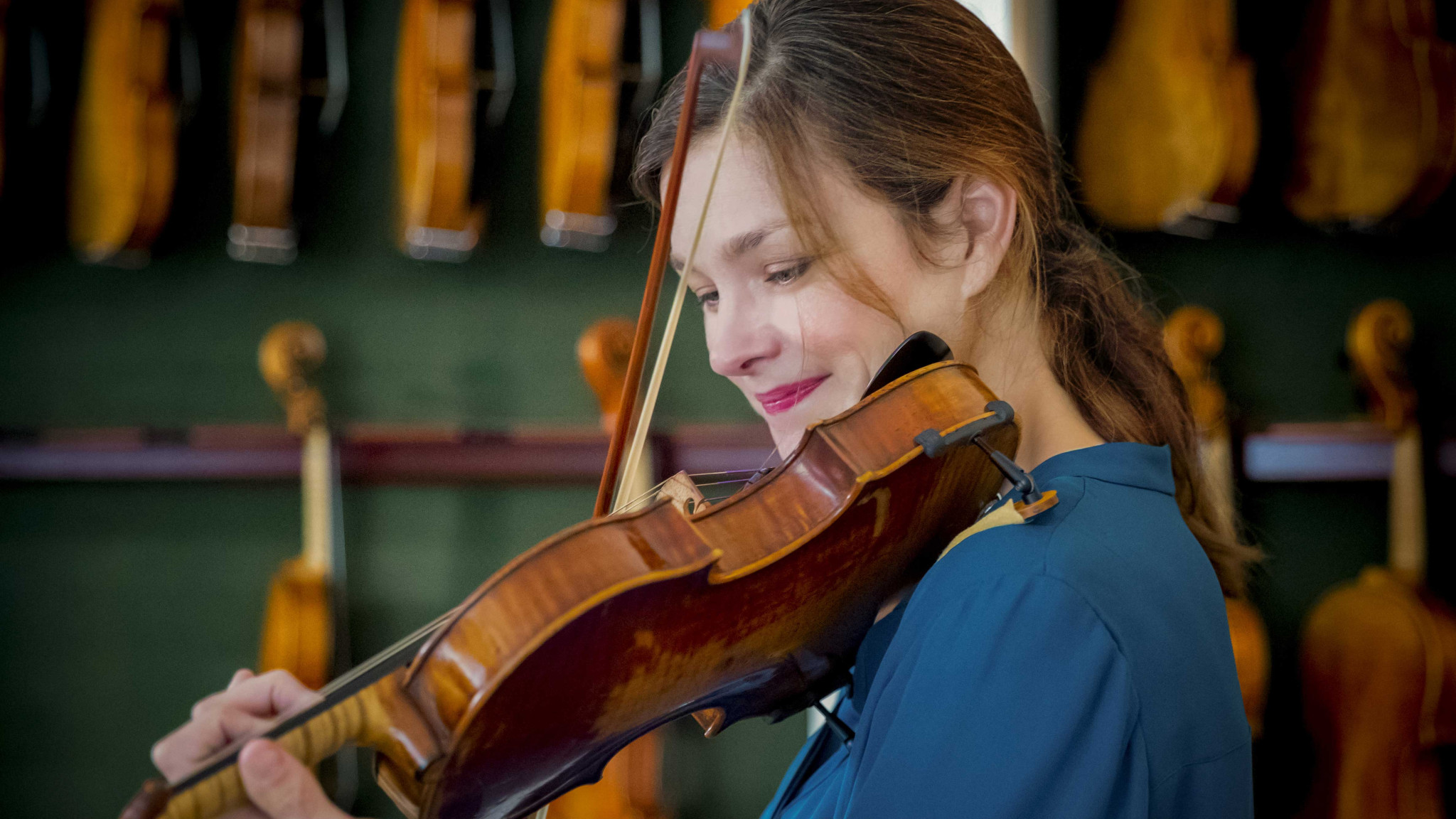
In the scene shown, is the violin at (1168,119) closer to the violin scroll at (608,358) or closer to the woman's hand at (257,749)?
the violin scroll at (608,358)

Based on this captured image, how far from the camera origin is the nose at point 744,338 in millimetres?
930

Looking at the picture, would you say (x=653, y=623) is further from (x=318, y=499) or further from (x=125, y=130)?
(x=125, y=130)

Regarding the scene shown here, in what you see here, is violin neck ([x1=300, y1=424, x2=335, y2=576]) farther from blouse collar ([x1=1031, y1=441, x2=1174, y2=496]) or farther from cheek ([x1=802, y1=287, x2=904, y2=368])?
blouse collar ([x1=1031, y1=441, x2=1174, y2=496])

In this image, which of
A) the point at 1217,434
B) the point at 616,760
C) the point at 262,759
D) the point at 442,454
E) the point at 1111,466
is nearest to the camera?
the point at 262,759

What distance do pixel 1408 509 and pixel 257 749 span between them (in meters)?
2.37

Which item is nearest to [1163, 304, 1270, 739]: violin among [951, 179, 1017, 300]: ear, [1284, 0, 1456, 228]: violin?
[1284, 0, 1456, 228]: violin

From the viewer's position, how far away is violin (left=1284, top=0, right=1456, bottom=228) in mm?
2195

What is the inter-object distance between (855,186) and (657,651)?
46 centimetres

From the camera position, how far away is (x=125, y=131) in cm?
218

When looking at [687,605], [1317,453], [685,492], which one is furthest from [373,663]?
[1317,453]

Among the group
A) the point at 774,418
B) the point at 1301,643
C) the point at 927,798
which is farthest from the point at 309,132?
the point at 1301,643

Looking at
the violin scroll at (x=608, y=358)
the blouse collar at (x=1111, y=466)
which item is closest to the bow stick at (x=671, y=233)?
the blouse collar at (x=1111, y=466)

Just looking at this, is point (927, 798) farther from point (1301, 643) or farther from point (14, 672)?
point (14, 672)

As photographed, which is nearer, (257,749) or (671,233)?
(257,749)
